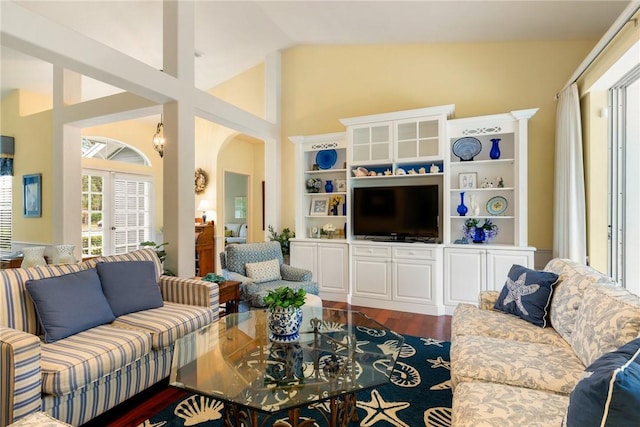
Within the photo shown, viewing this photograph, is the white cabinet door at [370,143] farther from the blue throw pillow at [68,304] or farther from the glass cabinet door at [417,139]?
the blue throw pillow at [68,304]

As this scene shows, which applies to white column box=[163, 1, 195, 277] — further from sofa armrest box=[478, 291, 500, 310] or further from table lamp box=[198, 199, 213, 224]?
table lamp box=[198, 199, 213, 224]

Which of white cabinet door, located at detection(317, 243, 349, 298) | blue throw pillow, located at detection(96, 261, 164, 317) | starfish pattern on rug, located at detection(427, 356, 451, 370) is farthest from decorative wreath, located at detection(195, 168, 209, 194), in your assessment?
starfish pattern on rug, located at detection(427, 356, 451, 370)

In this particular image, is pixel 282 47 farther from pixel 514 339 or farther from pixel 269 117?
pixel 514 339

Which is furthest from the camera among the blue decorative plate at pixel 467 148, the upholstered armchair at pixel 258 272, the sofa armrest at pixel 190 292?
the blue decorative plate at pixel 467 148

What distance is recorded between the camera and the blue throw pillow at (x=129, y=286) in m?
2.49

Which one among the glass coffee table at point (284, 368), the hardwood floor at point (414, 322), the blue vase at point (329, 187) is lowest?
the hardwood floor at point (414, 322)

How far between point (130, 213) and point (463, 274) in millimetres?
5684

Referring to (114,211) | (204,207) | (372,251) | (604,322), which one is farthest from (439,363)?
(114,211)

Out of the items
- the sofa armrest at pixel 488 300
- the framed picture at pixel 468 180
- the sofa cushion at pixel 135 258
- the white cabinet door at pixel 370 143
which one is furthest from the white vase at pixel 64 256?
the framed picture at pixel 468 180

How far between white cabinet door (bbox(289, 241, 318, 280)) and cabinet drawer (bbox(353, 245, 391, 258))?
64 centimetres

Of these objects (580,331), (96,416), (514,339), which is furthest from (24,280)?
(580,331)

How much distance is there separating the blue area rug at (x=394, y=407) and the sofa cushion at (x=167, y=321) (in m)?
0.43

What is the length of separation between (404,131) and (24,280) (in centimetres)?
405

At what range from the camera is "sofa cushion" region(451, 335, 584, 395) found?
1600 millimetres
